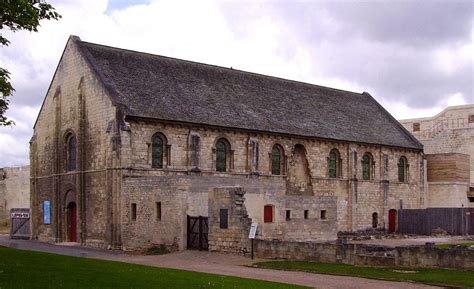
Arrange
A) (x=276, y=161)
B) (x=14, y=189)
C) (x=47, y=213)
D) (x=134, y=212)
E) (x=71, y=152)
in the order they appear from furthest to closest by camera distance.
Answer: (x=14, y=189) → (x=276, y=161) → (x=47, y=213) → (x=71, y=152) → (x=134, y=212)

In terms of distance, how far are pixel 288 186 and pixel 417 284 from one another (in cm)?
2697

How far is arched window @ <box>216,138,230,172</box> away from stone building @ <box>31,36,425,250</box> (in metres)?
0.06

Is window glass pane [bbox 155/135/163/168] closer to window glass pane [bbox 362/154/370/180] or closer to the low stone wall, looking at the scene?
the low stone wall

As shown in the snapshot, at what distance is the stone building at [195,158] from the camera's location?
34125 millimetres

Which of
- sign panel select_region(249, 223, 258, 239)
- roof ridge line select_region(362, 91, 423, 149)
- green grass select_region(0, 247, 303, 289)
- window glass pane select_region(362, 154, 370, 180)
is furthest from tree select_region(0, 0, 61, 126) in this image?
roof ridge line select_region(362, 91, 423, 149)

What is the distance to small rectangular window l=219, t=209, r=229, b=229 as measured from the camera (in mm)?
31609

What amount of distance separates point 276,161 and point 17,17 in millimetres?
27884

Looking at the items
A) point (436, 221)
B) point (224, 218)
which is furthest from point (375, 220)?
point (224, 218)

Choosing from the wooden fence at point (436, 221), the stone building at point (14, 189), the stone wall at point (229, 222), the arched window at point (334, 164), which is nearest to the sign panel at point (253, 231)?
the stone wall at point (229, 222)

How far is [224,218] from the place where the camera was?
31812 millimetres

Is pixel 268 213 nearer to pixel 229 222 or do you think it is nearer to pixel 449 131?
pixel 229 222

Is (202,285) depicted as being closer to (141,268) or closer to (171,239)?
(141,268)

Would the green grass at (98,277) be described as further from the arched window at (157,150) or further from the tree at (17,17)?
the arched window at (157,150)

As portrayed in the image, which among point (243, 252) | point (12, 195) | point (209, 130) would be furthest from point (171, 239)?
point (12, 195)
